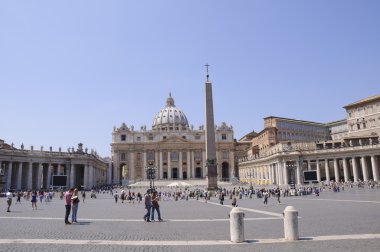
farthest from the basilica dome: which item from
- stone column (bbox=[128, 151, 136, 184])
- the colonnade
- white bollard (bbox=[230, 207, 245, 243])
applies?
white bollard (bbox=[230, 207, 245, 243])

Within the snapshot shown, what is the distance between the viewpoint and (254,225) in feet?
38.7

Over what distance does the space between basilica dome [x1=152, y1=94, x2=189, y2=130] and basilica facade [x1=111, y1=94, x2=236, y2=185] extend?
18.5 metres

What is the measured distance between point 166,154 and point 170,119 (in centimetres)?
2692

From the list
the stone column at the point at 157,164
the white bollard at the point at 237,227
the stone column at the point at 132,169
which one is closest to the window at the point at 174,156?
the stone column at the point at 157,164

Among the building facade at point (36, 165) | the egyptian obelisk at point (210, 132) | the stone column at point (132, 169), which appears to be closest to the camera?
the egyptian obelisk at point (210, 132)

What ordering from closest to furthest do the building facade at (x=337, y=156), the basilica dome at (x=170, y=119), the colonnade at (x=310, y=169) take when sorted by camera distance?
the colonnade at (x=310, y=169) → the building facade at (x=337, y=156) → the basilica dome at (x=170, y=119)

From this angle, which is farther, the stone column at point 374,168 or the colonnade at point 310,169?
the colonnade at point 310,169

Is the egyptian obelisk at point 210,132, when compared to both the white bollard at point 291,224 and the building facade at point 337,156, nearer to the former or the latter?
the building facade at point 337,156

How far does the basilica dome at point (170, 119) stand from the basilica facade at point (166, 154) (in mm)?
18549

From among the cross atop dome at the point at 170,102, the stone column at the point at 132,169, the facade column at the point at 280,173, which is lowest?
the facade column at the point at 280,173

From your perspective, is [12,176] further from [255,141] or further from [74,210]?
[255,141]

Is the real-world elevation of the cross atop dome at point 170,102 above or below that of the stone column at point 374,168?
above

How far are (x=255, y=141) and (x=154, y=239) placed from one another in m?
90.6

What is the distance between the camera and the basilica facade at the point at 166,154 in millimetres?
102188
